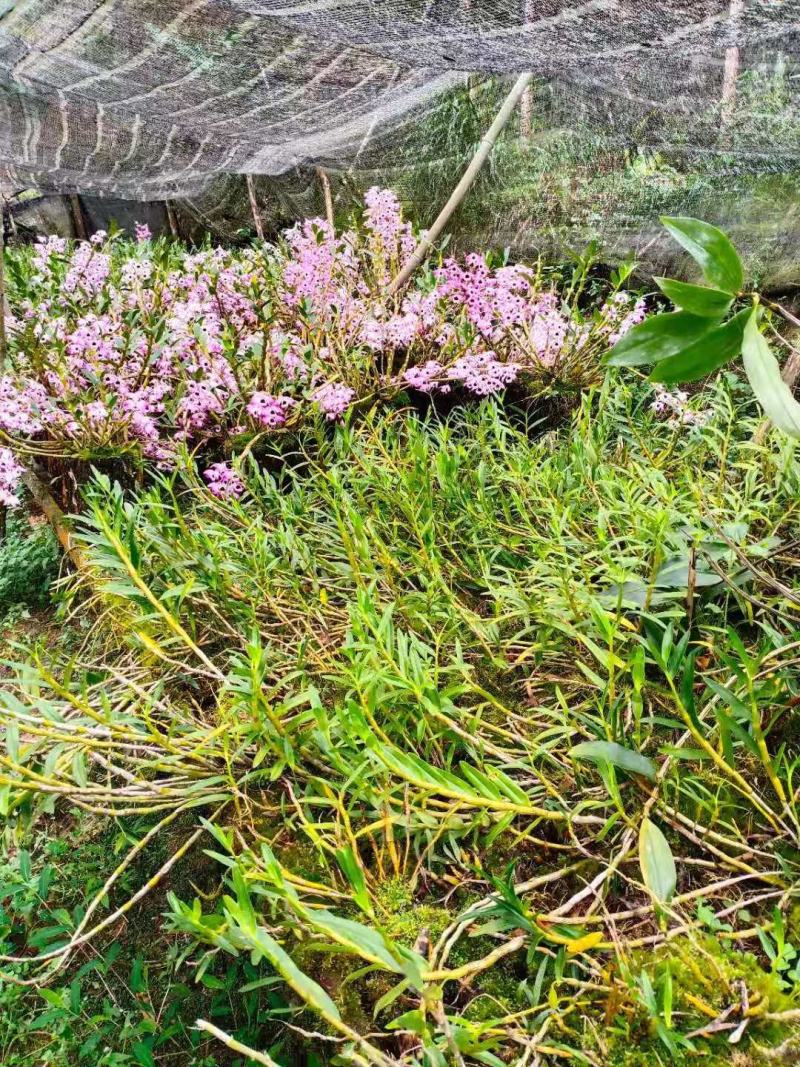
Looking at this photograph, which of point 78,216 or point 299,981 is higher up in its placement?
point 78,216

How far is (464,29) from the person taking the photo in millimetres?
1548

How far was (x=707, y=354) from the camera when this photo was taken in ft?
1.84

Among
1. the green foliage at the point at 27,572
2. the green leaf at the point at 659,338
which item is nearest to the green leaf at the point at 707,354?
the green leaf at the point at 659,338

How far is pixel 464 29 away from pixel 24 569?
1959 mm

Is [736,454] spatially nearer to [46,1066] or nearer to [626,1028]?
[626,1028]

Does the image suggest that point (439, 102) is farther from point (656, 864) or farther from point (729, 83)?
point (656, 864)

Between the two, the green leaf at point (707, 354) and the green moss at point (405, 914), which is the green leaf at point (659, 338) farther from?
the green moss at point (405, 914)

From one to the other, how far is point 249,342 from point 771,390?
163cm

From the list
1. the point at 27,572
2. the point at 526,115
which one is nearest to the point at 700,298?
the point at 27,572

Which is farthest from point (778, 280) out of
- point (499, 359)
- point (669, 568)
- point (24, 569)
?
point (24, 569)

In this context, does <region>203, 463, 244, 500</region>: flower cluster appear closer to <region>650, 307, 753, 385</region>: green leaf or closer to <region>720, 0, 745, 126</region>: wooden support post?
<region>650, 307, 753, 385</region>: green leaf

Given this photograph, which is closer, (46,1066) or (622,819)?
(622,819)

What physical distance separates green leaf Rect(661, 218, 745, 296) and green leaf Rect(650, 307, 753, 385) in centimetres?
3

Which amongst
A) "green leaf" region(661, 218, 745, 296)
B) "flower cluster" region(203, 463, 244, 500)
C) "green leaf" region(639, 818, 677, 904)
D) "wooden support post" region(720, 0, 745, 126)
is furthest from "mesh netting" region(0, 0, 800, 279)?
"green leaf" region(639, 818, 677, 904)
